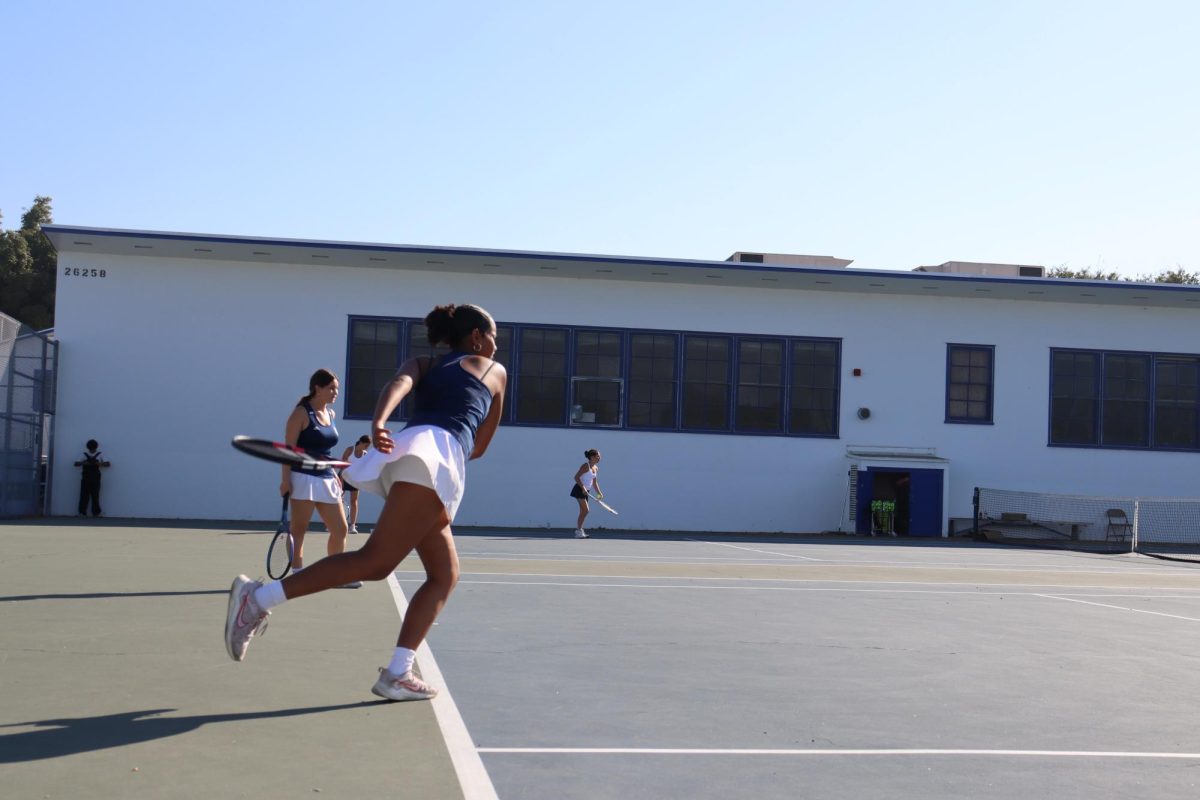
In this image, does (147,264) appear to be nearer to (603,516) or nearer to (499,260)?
(499,260)

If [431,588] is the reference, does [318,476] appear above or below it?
above

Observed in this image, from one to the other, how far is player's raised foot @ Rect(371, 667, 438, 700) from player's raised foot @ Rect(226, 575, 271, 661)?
0.60 metres

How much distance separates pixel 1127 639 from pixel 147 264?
2449 cm

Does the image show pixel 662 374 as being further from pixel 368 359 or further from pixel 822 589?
pixel 822 589

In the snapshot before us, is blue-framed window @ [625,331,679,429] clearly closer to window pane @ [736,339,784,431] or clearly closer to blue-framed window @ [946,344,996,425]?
window pane @ [736,339,784,431]

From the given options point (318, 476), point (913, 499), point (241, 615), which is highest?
point (318, 476)

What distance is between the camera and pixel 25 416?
28.0 meters

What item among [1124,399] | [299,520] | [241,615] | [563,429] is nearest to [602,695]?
[241,615]

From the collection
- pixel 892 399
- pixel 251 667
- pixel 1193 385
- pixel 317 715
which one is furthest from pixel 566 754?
pixel 1193 385

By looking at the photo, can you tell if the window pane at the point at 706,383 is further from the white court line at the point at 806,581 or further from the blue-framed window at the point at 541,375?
the white court line at the point at 806,581

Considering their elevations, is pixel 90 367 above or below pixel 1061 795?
above

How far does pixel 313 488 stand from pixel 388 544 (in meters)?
5.69

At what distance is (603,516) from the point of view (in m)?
31.7

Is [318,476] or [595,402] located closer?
[318,476]
